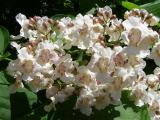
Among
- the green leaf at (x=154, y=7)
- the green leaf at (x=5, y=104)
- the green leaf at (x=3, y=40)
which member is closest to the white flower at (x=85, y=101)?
the green leaf at (x=5, y=104)

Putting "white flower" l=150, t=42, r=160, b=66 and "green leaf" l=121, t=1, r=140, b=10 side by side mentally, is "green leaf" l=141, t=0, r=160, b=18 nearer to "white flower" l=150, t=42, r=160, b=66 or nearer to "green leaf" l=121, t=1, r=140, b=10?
"green leaf" l=121, t=1, r=140, b=10

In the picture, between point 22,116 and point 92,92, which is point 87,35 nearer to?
point 92,92

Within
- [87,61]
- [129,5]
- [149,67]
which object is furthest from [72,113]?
[129,5]

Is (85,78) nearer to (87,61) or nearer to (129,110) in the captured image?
(87,61)

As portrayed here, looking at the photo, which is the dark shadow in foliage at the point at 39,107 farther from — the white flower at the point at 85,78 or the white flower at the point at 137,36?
the white flower at the point at 137,36

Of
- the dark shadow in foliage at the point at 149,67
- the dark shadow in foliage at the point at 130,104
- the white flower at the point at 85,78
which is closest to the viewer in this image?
the white flower at the point at 85,78

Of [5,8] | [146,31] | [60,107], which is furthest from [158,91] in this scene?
[5,8]

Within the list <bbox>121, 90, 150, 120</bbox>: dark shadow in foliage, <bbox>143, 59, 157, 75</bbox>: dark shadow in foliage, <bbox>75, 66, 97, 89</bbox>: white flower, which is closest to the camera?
<bbox>75, 66, 97, 89</bbox>: white flower

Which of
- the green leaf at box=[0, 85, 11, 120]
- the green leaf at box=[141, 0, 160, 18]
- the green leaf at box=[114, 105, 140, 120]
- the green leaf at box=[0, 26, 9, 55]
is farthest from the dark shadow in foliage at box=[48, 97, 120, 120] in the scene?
the green leaf at box=[141, 0, 160, 18]
